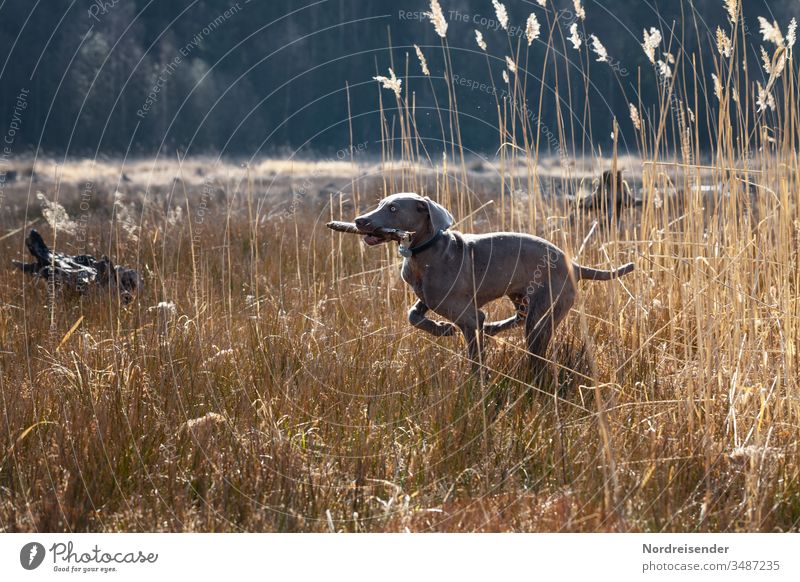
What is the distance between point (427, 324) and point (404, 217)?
60 centimetres

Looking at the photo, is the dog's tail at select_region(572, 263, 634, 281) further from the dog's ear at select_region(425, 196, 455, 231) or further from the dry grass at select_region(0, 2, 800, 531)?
the dog's ear at select_region(425, 196, 455, 231)

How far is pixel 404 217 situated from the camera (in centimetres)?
355

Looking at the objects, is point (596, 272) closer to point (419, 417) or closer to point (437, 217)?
point (437, 217)

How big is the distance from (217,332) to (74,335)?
915mm

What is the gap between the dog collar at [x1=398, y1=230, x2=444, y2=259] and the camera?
12.0 ft

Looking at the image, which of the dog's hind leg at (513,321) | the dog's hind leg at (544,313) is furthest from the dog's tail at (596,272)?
the dog's hind leg at (513,321)

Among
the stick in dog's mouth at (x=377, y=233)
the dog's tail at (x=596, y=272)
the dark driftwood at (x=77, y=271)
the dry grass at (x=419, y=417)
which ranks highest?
the stick in dog's mouth at (x=377, y=233)

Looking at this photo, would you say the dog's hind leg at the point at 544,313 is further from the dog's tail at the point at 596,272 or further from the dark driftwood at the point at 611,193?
the dark driftwood at the point at 611,193

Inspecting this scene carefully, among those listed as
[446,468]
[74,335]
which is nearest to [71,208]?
[74,335]

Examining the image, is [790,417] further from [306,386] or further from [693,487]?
[306,386]

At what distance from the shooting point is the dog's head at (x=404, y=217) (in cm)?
348

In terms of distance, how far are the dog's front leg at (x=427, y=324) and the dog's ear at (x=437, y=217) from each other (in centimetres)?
47

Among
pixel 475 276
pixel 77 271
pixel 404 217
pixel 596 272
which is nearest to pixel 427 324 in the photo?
pixel 475 276

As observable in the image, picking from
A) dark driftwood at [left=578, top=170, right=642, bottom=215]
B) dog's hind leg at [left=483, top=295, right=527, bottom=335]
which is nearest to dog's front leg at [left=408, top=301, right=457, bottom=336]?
dog's hind leg at [left=483, top=295, right=527, bottom=335]
